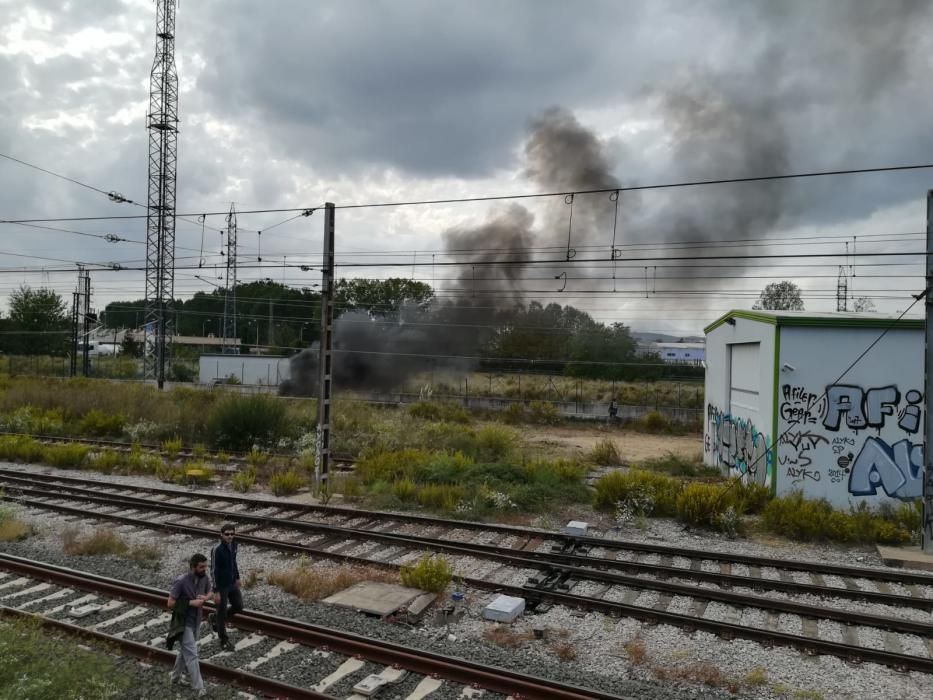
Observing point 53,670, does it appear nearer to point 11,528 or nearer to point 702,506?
point 11,528

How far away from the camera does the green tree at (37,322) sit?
237ft

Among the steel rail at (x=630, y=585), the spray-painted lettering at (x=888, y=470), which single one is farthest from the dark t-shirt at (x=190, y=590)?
the spray-painted lettering at (x=888, y=470)

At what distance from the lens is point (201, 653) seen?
23.3ft

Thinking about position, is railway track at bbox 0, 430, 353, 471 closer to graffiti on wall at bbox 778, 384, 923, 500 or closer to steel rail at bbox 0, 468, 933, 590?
steel rail at bbox 0, 468, 933, 590

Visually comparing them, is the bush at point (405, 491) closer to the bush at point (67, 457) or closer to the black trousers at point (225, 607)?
the black trousers at point (225, 607)

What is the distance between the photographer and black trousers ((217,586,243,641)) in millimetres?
7078

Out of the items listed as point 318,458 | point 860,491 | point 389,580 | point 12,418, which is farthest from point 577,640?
point 12,418

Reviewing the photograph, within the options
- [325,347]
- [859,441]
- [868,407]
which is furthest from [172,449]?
[868,407]

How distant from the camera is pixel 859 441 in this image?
14.5m

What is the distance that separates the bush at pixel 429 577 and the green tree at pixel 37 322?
7585 cm

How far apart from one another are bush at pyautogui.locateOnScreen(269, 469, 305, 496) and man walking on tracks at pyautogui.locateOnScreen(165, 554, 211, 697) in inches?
385

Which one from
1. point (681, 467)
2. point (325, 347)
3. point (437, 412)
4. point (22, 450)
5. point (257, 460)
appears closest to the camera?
point (325, 347)

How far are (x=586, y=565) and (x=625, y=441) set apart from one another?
20980mm

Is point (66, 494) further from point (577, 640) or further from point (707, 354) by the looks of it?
point (707, 354)
